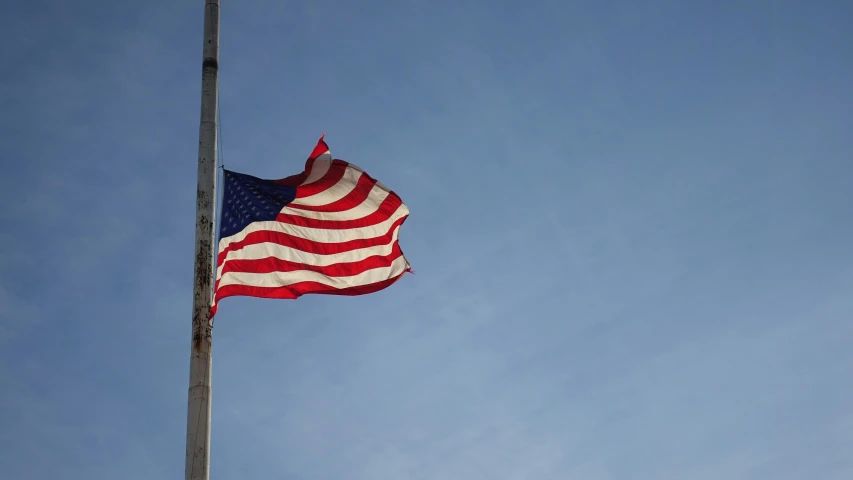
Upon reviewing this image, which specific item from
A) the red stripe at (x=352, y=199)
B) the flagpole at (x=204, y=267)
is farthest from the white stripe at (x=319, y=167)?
the flagpole at (x=204, y=267)

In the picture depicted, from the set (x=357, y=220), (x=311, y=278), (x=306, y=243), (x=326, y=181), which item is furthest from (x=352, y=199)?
(x=311, y=278)

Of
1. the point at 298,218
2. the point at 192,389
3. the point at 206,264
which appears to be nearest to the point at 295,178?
the point at 298,218

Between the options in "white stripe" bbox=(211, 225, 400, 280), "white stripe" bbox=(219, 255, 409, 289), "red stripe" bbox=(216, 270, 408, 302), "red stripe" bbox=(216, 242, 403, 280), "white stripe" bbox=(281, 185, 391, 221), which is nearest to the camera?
"red stripe" bbox=(216, 270, 408, 302)

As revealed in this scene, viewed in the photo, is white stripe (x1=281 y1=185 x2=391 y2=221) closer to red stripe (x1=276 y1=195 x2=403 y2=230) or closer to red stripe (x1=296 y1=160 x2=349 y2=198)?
red stripe (x1=276 y1=195 x2=403 y2=230)

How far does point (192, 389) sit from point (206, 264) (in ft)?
7.76

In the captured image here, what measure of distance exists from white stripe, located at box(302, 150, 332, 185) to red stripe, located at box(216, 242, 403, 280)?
228cm

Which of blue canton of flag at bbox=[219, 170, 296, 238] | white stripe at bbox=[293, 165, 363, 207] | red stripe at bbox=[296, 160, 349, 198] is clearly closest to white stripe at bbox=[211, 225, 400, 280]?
blue canton of flag at bbox=[219, 170, 296, 238]

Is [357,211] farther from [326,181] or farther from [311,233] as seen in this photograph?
[311,233]

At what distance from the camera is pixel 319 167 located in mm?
22516

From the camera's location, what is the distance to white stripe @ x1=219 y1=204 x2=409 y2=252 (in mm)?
20031

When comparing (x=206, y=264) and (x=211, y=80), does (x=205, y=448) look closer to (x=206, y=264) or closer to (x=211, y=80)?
(x=206, y=264)

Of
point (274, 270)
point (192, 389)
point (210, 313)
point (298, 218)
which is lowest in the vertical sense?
point (192, 389)

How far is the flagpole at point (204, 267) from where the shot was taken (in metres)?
15.3

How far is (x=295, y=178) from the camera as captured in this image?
22.1 meters
